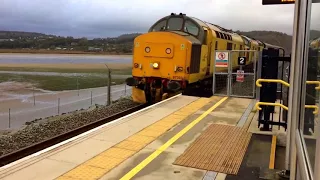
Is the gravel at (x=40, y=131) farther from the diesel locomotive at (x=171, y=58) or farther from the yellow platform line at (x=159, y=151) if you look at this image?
the yellow platform line at (x=159, y=151)

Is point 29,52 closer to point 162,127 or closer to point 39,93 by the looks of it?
point 39,93

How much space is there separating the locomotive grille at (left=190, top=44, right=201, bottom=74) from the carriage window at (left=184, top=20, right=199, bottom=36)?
75 centimetres

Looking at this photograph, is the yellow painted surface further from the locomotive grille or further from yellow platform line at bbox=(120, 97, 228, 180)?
yellow platform line at bbox=(120, 97, 228, 180)

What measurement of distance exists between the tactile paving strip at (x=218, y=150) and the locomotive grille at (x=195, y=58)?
4.99 m

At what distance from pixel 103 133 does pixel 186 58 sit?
18.8 feet

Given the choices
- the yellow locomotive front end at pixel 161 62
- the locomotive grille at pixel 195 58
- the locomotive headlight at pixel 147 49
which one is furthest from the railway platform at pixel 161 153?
the locomotive headlight at pixel 147 49

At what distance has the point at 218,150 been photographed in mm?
6117

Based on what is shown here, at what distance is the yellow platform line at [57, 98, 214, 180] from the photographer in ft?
16.4

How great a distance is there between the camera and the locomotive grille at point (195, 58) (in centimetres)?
1236

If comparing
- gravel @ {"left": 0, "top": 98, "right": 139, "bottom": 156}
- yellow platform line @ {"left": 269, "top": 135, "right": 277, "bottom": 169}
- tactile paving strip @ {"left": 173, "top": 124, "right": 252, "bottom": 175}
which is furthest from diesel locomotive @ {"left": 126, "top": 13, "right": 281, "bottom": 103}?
yellow platform line @ {"left": 269, "top": 135, "right": 277, "bottom": 169}

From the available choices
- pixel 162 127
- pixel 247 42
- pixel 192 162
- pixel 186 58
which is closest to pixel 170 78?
pixel 186 58

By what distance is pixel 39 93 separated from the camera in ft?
73.8

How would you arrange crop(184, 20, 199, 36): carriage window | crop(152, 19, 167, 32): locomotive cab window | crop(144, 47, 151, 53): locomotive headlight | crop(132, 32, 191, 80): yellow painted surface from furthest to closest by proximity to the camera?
1. crop(152, 19, 167, 32): locomotive cab window
2. crop(184, 20, 199, 36): carriage window
3. crop(144, 47, 151, 53): locomotive headlight
4. crop(132, 32, 191, 80): yellow painted surface

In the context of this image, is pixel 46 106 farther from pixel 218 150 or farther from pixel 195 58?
pixel 218 150
